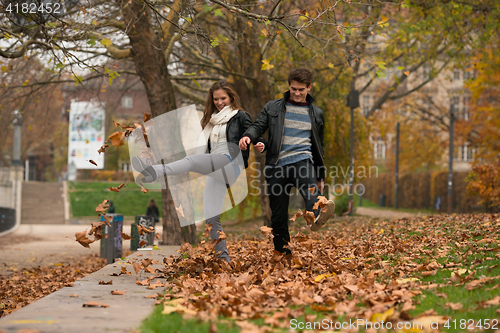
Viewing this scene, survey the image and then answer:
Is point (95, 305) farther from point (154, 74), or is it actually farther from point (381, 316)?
point (154, 74)

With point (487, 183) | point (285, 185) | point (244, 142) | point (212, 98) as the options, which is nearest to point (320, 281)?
point (285, 185)

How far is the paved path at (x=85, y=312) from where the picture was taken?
2.71m

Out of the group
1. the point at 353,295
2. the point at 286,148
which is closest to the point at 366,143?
the point at 286,148

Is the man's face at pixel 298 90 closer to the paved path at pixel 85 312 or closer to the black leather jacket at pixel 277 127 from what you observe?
the black leather jacket at pixel 277 127

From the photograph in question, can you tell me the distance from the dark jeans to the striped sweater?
0.07m

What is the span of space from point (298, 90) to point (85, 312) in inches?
109

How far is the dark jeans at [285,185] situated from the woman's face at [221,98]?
775mm

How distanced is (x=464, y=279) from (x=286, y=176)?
1798 millimetres

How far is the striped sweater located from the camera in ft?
15.2

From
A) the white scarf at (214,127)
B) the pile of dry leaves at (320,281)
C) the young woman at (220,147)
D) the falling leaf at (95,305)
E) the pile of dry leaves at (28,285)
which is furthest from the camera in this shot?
the pile of dry leaves at (28,285)

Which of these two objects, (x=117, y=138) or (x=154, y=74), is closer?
(x=117, y=138)

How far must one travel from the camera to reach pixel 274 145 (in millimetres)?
4641

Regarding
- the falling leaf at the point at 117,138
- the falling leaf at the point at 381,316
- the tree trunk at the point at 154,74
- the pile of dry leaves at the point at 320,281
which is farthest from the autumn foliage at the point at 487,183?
the falling leaf at the point at 381,316

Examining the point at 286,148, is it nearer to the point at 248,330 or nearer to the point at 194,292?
the point at 194,292
